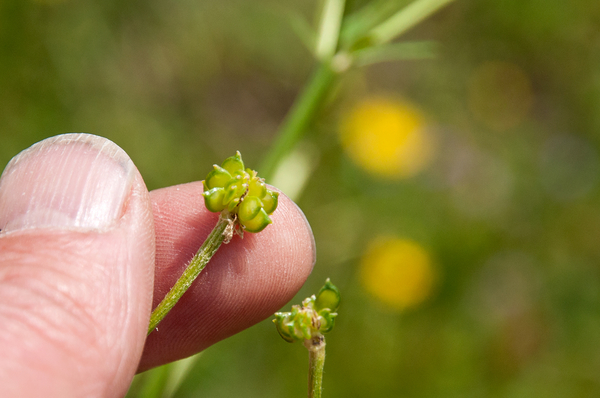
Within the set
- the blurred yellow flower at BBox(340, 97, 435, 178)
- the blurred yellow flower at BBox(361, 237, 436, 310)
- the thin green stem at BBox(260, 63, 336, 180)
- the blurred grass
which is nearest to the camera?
the thin green stem at BBox(260, 63, 336, 180)

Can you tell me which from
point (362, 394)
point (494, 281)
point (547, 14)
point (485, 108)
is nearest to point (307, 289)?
point (362, 394)

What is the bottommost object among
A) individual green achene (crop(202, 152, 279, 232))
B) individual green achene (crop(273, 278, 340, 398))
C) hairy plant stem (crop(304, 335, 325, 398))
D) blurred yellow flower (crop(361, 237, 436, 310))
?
blurred yellow flower (crop(361, 237, 436, 310))

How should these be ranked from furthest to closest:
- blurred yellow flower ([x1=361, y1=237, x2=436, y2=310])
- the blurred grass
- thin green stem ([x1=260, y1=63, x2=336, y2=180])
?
blurred yellow flower ([x1=361, y1=237, x2=436, y2=310]) → the blurred grass → thin green stem ([x1=260, y1=63, x2=336, y2=180])

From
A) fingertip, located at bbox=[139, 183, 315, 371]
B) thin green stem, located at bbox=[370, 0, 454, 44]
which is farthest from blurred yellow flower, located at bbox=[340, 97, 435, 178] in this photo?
fingertip, located at bbox=[139, 183, 315, 371]

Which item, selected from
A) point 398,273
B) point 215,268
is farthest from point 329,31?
point 398,273

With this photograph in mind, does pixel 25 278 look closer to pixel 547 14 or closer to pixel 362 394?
pixel 362 394

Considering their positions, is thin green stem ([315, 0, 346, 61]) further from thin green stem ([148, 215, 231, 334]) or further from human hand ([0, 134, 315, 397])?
thin green stem ([148, 215, 231, 334])

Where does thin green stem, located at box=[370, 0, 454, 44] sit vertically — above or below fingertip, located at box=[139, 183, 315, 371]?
above

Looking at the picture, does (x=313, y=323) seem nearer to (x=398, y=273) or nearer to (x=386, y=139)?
(x=398, y=273)
